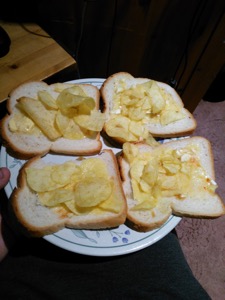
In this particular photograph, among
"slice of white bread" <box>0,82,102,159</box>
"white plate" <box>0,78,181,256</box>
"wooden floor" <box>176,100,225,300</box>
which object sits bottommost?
"wooden floor" <box>176,100,225,300</box>

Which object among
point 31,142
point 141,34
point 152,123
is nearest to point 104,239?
point 31,142

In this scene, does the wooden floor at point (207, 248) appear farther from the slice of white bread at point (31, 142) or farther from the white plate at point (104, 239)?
the slice of white bread at point (31, 142)

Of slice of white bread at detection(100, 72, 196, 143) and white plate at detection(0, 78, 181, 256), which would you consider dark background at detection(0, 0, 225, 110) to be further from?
white plate at detection(0, 78, 181, 256)

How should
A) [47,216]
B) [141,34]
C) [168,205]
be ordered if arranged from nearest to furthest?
[47,216] → [168,205] → [141,34]

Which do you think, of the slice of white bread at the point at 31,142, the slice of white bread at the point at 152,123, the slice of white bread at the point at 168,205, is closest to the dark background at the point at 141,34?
the slice of white bread at the point at 152,123

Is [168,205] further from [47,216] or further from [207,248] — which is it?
[207,248]

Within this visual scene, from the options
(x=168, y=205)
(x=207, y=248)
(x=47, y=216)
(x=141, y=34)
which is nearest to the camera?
(x=47, y=216)

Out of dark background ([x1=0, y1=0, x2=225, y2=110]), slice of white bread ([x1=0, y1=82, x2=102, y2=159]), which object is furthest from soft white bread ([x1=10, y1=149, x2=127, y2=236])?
dark background ([x1=0, y1=0, x2=225, y2=110])

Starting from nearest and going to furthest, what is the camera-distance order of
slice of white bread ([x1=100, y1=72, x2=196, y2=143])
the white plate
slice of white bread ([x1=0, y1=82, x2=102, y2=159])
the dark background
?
the white plate, slice of white bread ([x1=0, y1=82, x2=102, y2=159]), slice of white bread ([x1=100, y1=72, x2=196, y2=143]), the dark background

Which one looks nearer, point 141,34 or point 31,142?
point 31,142
